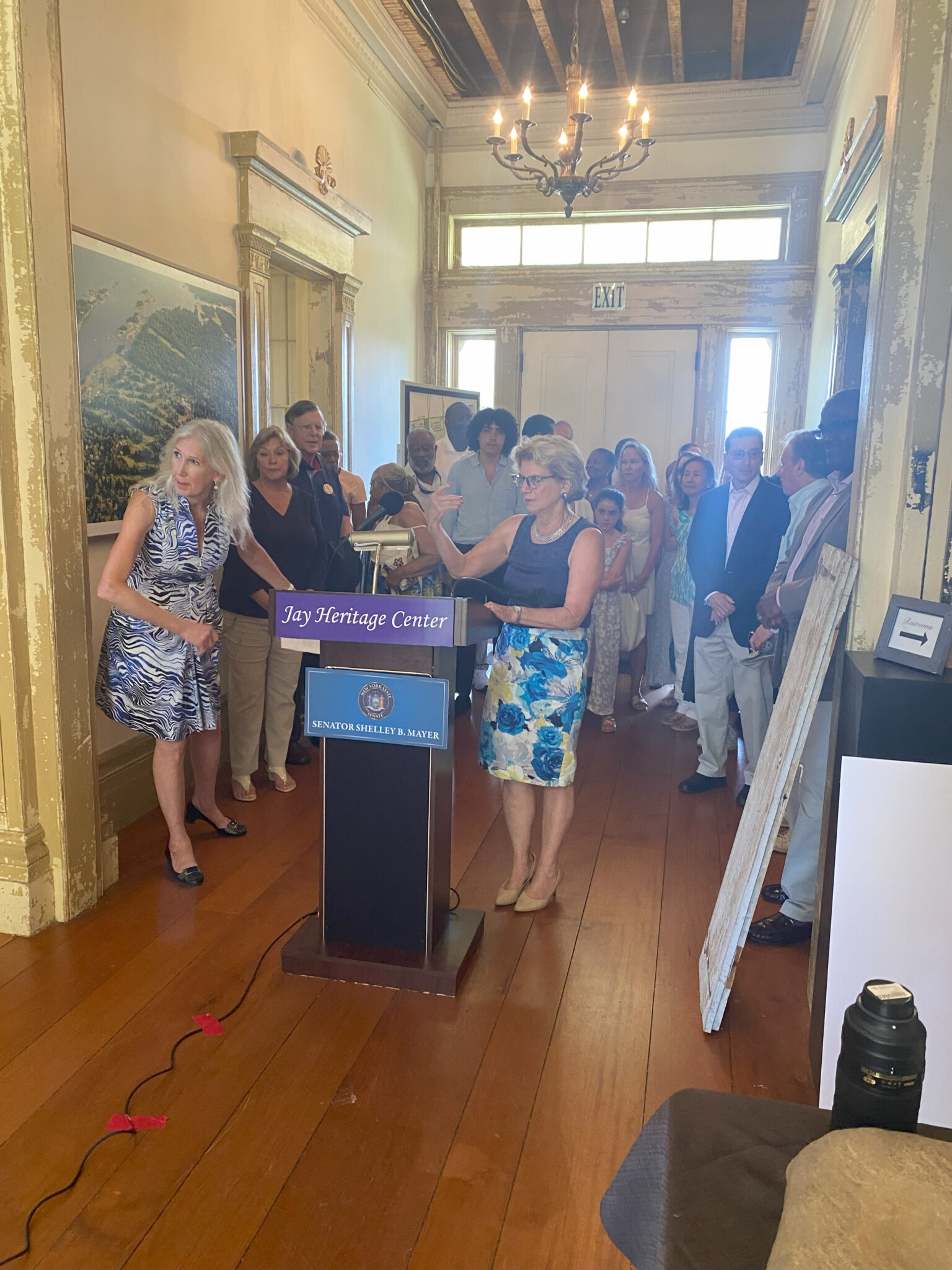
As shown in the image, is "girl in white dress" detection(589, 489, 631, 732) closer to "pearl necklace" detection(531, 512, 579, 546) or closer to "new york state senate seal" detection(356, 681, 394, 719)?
"pearl necklace" detection(531, 512, 579, 546)

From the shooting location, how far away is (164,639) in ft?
10.0

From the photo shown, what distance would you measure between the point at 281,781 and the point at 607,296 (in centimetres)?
525

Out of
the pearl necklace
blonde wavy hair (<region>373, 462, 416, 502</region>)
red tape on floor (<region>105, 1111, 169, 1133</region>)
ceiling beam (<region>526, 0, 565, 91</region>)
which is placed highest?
ceiling beam (<region>526, 0, 565, 91</region>)

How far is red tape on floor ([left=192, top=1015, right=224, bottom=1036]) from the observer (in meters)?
2.33

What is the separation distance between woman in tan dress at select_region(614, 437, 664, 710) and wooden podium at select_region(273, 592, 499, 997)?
279 cm

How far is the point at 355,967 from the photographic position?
102 inches

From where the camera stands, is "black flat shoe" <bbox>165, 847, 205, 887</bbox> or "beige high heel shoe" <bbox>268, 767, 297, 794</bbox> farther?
"beige high heel shoe" <bbox>268, 767, 297, 794</bbox>

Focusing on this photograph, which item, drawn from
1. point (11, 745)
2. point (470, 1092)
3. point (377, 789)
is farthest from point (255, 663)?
point (470, 1092)

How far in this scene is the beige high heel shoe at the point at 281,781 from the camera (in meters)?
4.11

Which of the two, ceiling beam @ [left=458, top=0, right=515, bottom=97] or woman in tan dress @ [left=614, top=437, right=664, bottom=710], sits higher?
ceiling beam @ [left=458, top=0, right=515, bottom=97]

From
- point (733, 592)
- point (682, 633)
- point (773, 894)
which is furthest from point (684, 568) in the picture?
point (773, 894)

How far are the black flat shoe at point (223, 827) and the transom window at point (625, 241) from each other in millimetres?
5705

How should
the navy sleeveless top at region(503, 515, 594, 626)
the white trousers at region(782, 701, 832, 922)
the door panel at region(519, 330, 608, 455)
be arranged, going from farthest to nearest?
1. the door panel at region(519, 330, 608, 455)
2. the navy sleeveless top at region(503, 515, 594, 626)
3. the white trousers at region(782, 701, 832, 922)

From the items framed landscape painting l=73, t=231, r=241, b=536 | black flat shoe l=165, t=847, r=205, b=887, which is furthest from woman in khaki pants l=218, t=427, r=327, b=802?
black flat shoe l=165, t=847, r=205, b=887
